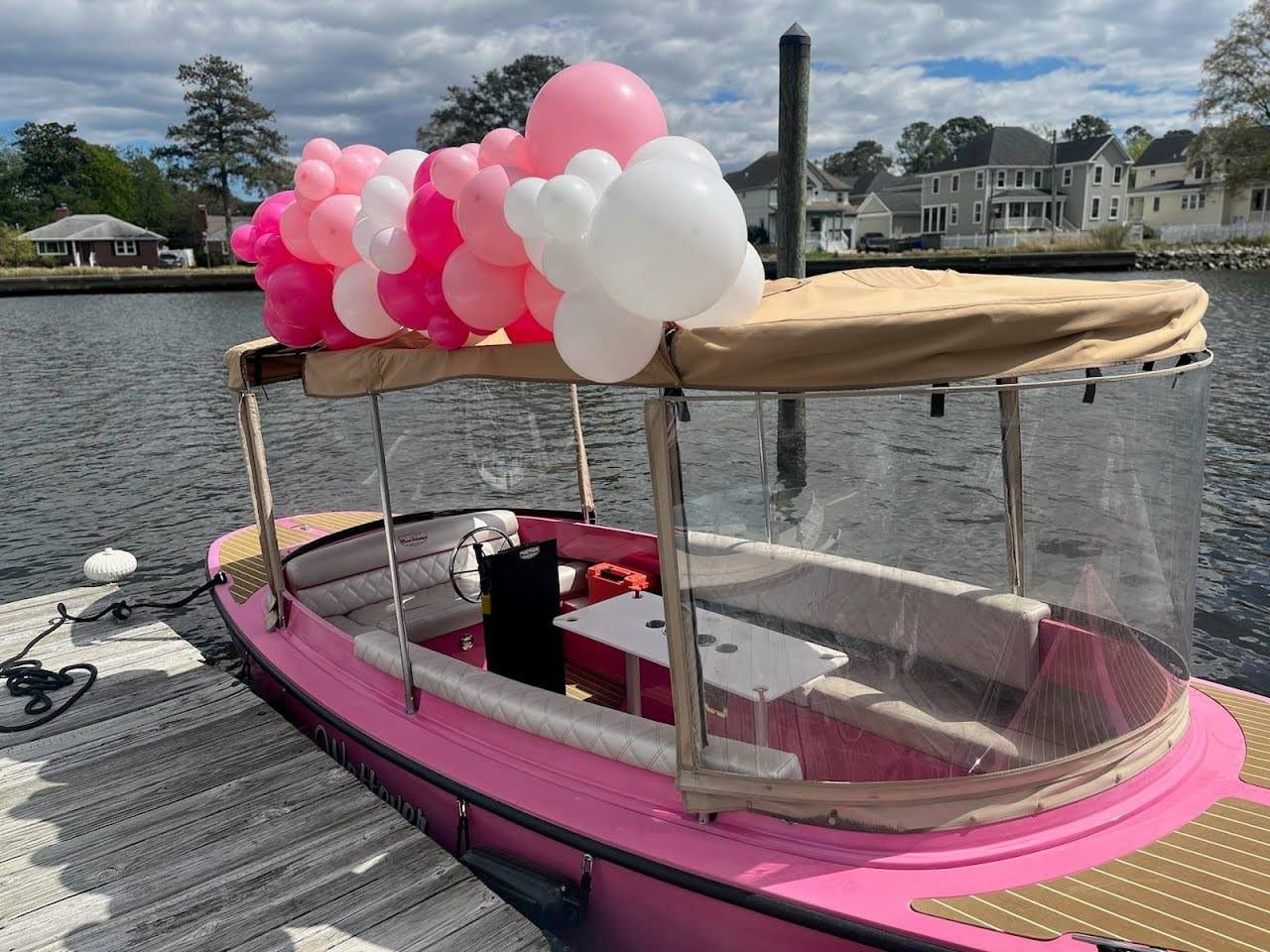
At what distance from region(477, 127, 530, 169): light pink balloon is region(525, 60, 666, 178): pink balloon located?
0.18 feet

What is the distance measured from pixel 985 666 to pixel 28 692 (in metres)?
5.67

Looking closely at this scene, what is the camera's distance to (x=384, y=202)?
3502 millimetres

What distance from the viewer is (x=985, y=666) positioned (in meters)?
3.12

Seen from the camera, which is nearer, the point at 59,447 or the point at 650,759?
the point at 650,759

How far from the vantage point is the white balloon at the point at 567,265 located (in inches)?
104

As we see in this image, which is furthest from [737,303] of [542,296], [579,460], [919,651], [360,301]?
[579,460]

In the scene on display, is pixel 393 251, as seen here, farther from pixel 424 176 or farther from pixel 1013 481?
pixel 1013 481

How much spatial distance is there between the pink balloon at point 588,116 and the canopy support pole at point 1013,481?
4.81ft

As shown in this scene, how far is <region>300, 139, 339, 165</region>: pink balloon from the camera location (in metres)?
4.07

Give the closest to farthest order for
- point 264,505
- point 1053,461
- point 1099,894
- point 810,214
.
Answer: point 1099,894, point 1053,461, point 264,505, point 810,214

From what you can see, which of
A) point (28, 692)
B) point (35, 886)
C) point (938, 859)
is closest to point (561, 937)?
point (938, 859)

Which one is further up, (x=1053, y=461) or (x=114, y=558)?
(x=1053, y=461)

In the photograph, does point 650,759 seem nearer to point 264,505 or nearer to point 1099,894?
point 1099,894

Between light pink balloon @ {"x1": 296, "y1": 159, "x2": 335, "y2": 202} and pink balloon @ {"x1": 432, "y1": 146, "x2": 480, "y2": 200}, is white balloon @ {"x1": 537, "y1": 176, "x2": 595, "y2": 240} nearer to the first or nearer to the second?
pink balloon @ {"x1": 432, "y1": 146, "x2": 480, "y2": 200}
